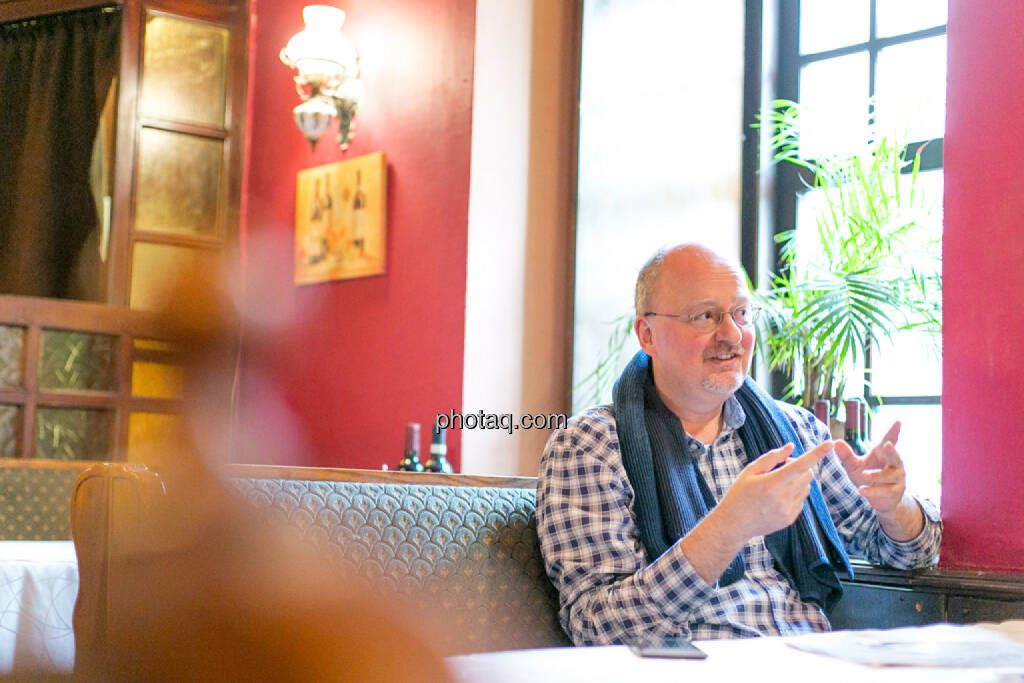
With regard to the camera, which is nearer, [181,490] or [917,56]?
[181,490]

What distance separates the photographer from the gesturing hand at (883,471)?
179 centimetres

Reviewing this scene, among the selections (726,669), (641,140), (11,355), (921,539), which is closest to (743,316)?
(921,539)

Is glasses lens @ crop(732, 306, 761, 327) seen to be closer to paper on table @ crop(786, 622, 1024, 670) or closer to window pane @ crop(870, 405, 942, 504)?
paper on table @ crop(786, 622, 1024, 670)

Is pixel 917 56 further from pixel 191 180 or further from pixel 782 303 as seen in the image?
pixel 191 180

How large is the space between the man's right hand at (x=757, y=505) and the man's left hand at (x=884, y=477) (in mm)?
321

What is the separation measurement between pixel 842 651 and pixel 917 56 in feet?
9.95

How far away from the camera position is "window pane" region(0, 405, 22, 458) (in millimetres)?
4254

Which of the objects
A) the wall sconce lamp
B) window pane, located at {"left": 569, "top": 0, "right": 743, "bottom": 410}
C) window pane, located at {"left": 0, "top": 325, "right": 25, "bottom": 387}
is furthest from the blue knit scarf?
window pane, located at {"left": 0, "top": 325, "right": 25, "bottom": 387}

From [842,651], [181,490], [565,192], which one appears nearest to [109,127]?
[565,192]

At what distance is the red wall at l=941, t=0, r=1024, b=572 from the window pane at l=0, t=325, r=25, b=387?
359 centimetres

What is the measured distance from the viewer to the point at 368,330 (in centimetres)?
443

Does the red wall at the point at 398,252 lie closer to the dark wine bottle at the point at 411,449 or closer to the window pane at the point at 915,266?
the dark wine bottle at the point at 411,449

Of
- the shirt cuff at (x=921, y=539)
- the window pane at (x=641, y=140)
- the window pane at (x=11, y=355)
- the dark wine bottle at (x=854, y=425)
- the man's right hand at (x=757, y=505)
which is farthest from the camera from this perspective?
the window pane at (x=11, y=355)

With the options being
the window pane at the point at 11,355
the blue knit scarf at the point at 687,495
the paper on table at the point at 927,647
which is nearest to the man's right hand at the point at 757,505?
the blue knit scarf at the point at 687,495
